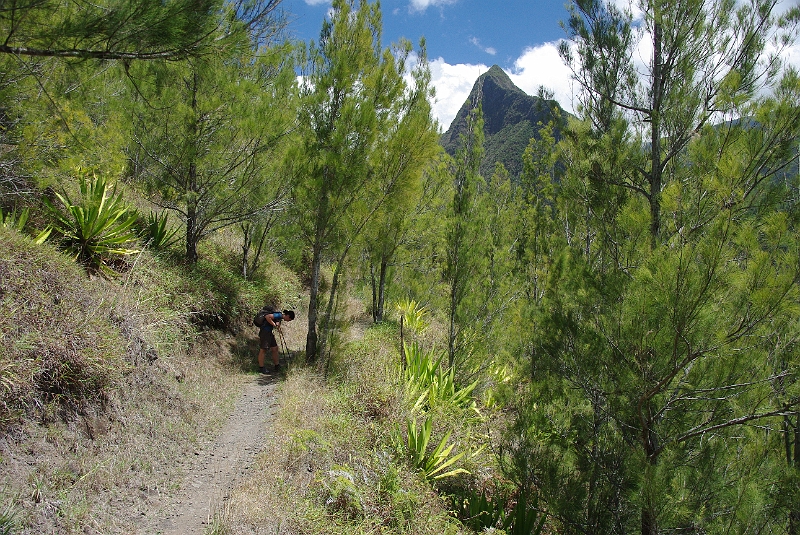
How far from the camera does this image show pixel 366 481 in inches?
169

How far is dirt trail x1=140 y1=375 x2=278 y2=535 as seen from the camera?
12.1 ft

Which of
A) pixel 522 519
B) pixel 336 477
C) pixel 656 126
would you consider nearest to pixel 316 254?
pixel 336 477

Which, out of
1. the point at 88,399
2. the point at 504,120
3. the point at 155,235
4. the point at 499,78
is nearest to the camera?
the point at 88,399

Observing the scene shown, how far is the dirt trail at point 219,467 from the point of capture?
3.70 metres

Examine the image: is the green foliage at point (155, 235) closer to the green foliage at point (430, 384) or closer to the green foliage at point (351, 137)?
the green foliage at point (351, 137)

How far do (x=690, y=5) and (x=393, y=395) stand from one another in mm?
5348

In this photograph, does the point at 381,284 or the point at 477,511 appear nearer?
the point at 477,511

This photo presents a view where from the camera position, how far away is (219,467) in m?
4.71

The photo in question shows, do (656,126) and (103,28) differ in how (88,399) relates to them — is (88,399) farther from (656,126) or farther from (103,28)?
(656,126)

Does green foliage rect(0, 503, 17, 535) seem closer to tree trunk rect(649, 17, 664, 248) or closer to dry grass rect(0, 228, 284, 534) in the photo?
dry grass rect(0, 228, 284, 534)

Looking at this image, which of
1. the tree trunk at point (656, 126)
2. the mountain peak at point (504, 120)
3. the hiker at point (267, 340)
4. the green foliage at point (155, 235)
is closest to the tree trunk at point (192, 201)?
the green foliage at point (155, 235)

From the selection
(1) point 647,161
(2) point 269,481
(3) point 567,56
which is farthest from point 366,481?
(3) point 567,56

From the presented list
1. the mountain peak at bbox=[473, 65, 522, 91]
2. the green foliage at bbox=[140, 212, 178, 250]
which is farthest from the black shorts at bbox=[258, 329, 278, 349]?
the mountain peak at bbox=[473, 65, 522, 91]

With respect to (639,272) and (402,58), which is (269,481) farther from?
(402,58)
